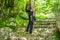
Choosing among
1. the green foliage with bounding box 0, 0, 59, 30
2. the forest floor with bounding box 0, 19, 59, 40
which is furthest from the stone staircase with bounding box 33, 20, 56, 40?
the green foliage with bounding box 0, 0, 59, 30

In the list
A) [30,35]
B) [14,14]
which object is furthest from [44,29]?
[14,14]

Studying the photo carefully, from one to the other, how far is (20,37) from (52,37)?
62.2 inches

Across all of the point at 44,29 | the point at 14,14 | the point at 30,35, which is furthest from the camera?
the point at 14,14

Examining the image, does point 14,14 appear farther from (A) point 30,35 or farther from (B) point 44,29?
(A) point 30,35

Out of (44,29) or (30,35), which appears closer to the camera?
(30,35)

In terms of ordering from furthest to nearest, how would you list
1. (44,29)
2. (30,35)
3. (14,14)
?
1. (14,14)
2. (44,29)
3. (30,35)

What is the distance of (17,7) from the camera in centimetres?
1648

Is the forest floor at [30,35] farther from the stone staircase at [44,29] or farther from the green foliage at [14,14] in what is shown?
the green foliage at [14,14]

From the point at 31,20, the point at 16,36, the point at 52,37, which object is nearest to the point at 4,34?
the point at 16,36

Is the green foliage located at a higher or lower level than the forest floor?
higher

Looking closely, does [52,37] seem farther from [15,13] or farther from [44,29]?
[15,13]

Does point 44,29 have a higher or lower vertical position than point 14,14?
lower

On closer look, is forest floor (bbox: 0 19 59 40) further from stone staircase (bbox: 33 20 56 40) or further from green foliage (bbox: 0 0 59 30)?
green foliage (bbox: 0 0 59 30)

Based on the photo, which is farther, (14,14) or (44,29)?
(14,14)
